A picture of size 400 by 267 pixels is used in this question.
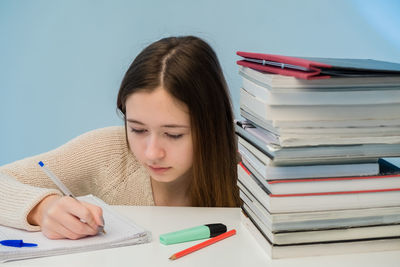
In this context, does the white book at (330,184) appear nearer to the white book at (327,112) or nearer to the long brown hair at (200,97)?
the white book at (327,112)

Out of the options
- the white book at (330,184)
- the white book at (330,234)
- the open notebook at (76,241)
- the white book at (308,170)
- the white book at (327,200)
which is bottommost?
the open notebook at (76,241)

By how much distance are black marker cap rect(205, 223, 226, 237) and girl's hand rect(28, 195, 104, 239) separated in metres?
0.18

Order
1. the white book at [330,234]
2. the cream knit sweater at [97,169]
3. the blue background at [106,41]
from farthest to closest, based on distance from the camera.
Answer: the blue background at [106,41] → the cream knit sweater at [97,169] → the white book at [330,234]

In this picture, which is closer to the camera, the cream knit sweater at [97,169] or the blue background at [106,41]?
the cream knit sweater at [97,169]

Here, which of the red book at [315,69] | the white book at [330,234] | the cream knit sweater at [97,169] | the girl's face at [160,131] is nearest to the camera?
the red book at [315,69]

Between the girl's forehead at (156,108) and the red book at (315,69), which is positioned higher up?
the red book at (315,69)

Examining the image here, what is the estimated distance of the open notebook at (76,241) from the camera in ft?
2.71

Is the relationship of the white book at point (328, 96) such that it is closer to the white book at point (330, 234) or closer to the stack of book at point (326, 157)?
the stack of book at point (326, 157)

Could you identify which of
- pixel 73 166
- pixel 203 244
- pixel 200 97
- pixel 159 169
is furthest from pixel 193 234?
pixel 73 166

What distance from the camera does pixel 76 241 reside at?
2.90 ft

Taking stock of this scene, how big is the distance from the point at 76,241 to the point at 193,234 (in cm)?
19

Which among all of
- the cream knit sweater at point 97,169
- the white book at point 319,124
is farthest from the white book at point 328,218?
the cream knit sweater at point 97,169

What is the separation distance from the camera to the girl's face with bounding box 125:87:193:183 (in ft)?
3.61

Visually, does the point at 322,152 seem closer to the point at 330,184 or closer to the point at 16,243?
the point at 330,184
